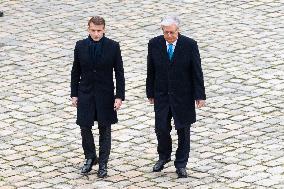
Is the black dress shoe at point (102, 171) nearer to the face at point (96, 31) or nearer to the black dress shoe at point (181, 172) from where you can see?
the black dress shoe at point (181, 172)

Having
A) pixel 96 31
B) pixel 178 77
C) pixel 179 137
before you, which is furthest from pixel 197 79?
pixel 96 31

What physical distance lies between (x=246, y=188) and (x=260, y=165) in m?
0.78

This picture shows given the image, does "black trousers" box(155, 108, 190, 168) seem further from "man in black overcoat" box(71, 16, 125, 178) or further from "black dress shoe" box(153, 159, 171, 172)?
"man in black overcoat" box(71, 16, 125, 178)

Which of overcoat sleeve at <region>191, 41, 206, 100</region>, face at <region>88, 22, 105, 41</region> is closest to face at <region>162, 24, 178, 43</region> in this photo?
overcoat sleeve at <region>191, 41, 206, 100</region>

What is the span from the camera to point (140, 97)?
15.1m

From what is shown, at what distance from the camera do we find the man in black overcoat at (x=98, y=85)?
12023mm

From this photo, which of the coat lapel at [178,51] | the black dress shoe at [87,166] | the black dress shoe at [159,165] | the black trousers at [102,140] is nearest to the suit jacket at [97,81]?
the black trousers at [102,140]

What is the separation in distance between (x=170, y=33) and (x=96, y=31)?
2.84 feet

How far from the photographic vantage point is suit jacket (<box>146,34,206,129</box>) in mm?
11969

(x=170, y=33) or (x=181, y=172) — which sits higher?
(x=170, y=33)

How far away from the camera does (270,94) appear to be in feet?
49.1

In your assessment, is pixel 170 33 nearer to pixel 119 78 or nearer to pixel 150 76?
pixel 150 76

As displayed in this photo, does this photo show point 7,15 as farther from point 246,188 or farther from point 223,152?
point 246,188

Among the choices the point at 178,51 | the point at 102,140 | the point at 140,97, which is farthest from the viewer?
the point at 140,97
